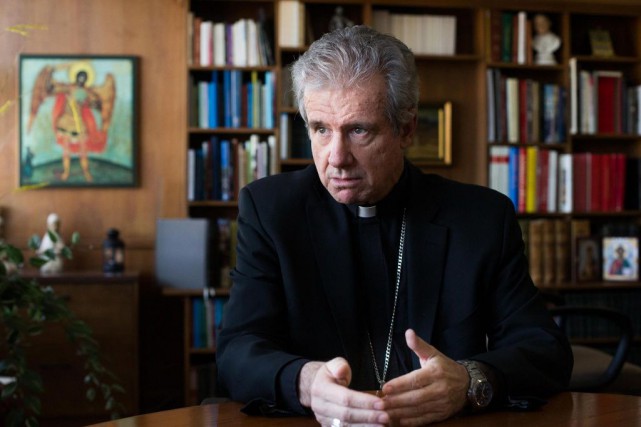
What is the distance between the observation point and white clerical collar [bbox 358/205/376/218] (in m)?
1.77

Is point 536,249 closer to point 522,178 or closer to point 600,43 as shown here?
point 522,178

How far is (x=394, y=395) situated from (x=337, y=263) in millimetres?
494

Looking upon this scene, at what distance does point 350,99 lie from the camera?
1574 millimetres

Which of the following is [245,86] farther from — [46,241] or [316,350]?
[316,350]

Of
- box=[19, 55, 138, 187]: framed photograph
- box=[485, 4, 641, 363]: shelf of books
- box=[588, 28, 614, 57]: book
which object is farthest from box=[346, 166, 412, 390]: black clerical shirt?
box=[588, 28, 614, 57]: book

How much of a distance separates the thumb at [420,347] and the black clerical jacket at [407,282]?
25 centimetres

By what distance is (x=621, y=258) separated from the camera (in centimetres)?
455

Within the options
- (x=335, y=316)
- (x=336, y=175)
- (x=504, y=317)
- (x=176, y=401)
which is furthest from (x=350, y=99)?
(x=176, y=401)

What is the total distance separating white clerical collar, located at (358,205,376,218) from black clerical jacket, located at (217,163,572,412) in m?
0.05

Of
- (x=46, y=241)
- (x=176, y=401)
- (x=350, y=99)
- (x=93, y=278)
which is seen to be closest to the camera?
(x=350, y=99)

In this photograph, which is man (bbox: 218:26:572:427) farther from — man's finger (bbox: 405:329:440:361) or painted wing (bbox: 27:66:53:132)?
painted wing (bbox: 27:66:53:132)

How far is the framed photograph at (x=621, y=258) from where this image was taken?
4.53m

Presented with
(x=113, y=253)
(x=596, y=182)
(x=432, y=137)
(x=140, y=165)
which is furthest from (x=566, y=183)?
(x=113, y=253)

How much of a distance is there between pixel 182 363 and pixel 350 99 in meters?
3.28
